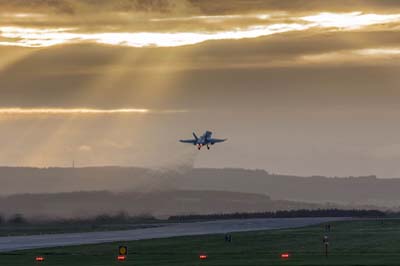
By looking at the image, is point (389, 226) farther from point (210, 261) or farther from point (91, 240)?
point (210, 261)

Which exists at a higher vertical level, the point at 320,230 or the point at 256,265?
the point at 320,230

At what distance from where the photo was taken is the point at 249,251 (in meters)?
131

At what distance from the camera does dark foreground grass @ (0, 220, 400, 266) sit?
11156 cm

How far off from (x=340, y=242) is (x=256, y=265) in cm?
4060

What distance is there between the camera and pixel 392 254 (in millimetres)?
117062

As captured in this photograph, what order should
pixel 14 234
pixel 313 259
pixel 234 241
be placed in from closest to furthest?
pixel 313 259
pixel 234 241
pixel 14 234

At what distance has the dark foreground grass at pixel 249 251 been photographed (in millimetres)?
111562

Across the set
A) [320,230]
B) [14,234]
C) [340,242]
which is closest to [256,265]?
[340,242]

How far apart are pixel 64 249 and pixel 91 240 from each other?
20.1 metres

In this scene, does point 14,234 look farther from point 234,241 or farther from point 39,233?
point 234,241

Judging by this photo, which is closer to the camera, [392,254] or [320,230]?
[392,254]

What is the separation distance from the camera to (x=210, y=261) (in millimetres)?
111500

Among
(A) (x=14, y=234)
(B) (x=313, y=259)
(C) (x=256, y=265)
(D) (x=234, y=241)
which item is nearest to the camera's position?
(C) (x=256, y=265)

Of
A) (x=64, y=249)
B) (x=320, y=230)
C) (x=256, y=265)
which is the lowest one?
(x=256, y=265)
